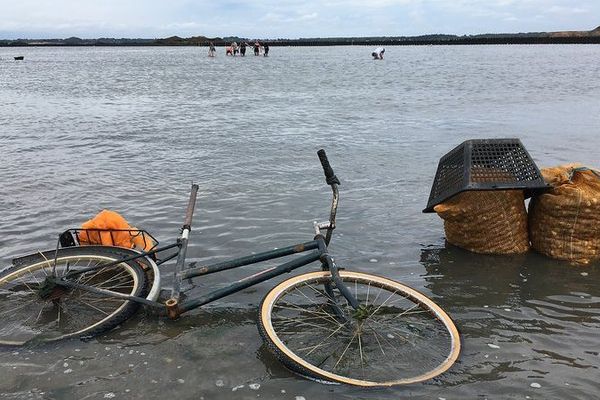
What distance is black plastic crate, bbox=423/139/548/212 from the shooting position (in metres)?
5.85

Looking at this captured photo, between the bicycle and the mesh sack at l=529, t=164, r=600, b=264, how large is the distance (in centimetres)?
246

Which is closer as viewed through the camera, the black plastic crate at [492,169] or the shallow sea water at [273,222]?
the shallow sea water at [273,222]

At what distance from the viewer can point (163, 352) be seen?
4.60m

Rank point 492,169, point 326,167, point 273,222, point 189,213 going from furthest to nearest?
point 273,222 < point 492,169 < point 189,213 < point 326,167

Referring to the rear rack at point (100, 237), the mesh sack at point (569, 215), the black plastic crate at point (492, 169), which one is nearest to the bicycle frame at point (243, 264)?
the rear rack at point (100, 237)

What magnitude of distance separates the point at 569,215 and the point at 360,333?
128 inches

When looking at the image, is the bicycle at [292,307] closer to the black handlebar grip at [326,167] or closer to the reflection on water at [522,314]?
the black handlebar grip at [326,167]

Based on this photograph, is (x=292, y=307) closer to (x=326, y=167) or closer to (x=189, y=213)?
(x=189, y=213)

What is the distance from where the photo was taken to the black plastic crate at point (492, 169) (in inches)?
230

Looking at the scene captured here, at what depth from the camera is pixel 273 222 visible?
8.09m

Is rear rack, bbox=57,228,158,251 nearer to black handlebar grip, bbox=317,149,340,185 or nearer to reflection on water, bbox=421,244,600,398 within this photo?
black handlebar grip, bbox=317,149,340,185

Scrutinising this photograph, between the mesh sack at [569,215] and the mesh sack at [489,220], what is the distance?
10.1 inches

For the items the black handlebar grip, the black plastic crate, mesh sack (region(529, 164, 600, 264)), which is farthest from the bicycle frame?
mesh sack (region(529, 164, 600, 264))

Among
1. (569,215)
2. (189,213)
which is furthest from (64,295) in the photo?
(569,215)
